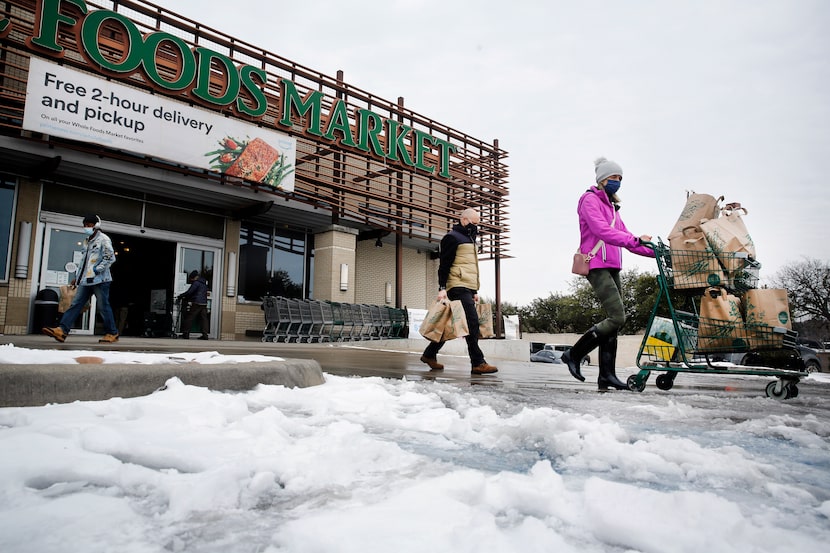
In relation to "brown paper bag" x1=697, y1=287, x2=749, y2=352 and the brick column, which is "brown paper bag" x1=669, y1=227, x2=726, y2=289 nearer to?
"brown paper bag" x1=697, y1=287, x2=749, y2=352

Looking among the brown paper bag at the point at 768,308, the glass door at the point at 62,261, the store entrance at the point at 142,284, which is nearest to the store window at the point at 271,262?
the store entrance at the point at 142,284

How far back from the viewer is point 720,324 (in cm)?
391

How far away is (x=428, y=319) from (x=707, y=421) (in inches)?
130

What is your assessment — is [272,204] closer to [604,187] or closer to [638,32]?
[638,32]

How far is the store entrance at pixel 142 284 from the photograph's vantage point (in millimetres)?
14125

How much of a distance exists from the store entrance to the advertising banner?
10.0 ft

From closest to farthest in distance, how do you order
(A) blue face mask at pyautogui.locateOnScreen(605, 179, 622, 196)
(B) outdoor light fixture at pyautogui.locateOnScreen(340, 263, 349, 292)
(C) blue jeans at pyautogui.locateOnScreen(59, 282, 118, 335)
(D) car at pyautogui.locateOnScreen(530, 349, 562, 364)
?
(A) blue face mask at pyautogui.locateOnScreen(605, 179, 622, 196) < (C) blue jeans at pyautogui.locateOnScreen(59, 282, 118, 335) < (B) outdoor light fixture at pyautogui.locateOnScreen(340, 263, 349, 292) < (D) car at pyautogui.locateOnScreen(530, 349, 562, 364)

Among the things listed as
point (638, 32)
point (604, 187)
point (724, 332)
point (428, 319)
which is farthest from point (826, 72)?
point (638, 32)

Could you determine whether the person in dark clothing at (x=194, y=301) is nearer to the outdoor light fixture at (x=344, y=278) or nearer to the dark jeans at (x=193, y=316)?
the dark jeans at (x=193, y=316)

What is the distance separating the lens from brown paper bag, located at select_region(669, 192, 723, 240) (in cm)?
418

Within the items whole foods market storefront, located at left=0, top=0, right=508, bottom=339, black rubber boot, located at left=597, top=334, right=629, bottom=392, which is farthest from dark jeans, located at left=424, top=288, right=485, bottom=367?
whole foods market storefront, located at left=0, top=0, right=508, bottom=339

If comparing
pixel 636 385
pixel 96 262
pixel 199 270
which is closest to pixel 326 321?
pixel 199 270

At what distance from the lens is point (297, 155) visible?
1580cm

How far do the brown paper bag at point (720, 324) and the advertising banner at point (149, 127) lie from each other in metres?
11.7
